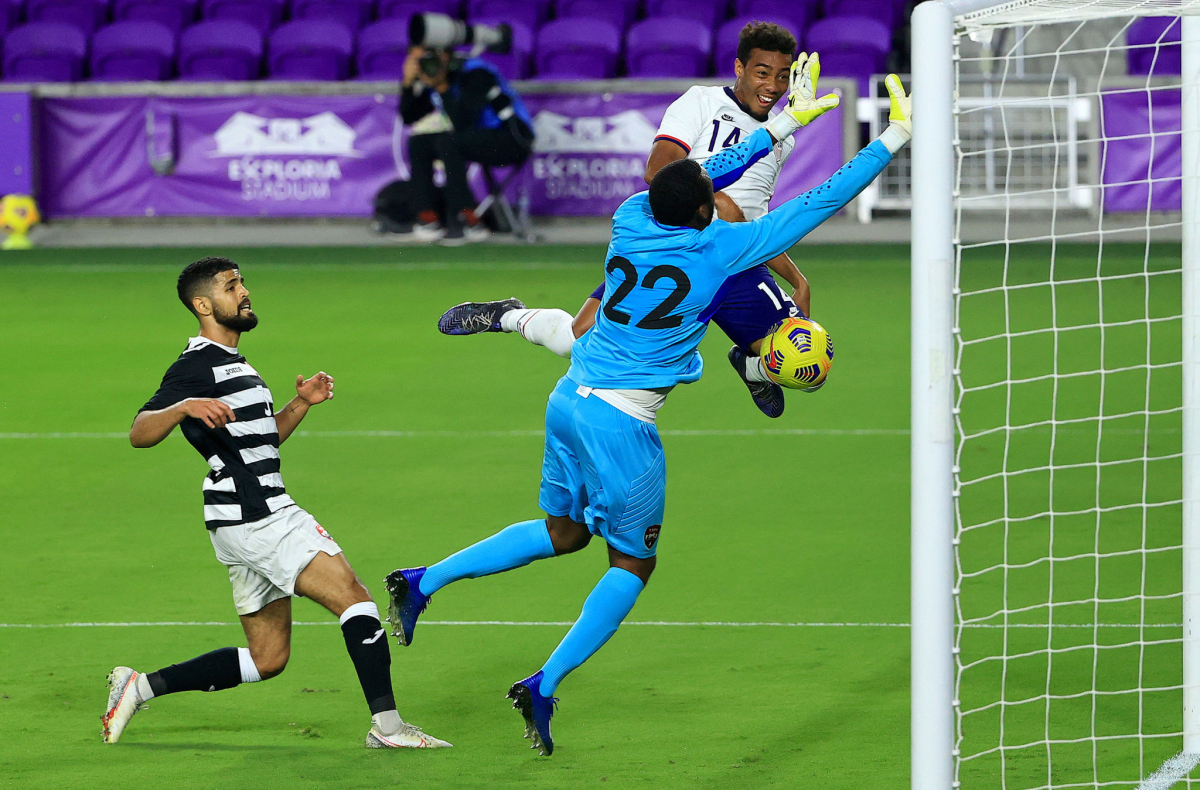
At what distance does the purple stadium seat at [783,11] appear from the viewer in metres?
21.1

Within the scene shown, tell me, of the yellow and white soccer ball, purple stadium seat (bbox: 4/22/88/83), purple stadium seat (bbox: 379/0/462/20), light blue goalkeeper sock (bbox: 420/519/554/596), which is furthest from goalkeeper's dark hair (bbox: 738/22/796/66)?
purple stadium seat (bbox: 4/22/88/83)

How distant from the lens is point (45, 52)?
2103 cm

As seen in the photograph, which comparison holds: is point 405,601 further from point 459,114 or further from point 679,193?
point 459,114

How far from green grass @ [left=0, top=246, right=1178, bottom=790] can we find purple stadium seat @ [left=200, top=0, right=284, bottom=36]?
9.24 metres

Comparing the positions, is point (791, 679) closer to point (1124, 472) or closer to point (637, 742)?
point (637, 742)

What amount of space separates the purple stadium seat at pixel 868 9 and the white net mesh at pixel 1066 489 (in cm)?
362

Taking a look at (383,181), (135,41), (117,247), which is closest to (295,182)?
(383,181)

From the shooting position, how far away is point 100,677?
19.0ft

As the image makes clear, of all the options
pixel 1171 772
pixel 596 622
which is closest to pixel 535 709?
pixel 596 622

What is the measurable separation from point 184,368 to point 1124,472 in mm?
5832

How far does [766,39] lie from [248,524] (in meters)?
2.88

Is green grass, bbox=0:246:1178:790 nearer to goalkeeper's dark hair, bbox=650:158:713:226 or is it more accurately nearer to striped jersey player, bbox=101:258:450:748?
striped jersey player, bbox=101:258:450:748

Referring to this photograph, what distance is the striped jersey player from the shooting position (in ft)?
15.8

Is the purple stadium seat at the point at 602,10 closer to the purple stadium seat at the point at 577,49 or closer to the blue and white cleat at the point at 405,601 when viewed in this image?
the purple stadium seat at the point at 577,49
